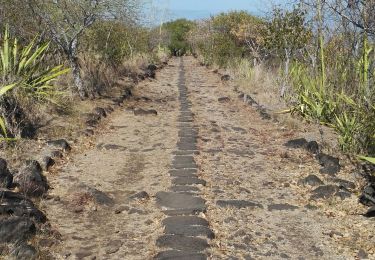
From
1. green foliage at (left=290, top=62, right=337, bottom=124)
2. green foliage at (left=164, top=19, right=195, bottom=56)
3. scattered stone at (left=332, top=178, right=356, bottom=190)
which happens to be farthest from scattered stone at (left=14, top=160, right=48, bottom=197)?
green foliage at (left=164, top=19, right=195, bottom=56)

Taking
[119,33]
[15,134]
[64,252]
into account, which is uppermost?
[119,33]

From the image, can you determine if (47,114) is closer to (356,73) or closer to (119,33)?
(356,73)

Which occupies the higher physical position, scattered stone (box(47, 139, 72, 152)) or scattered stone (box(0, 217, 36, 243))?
scattered stone (box(47, 139, 72, 152))

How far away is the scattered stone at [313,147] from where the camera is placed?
28.0 ft

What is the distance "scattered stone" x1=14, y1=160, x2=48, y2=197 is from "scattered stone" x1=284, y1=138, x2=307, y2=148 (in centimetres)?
461

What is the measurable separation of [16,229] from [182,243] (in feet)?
5.34

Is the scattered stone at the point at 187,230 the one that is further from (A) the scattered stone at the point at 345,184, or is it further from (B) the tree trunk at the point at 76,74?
(B) the tree trunk at the point at 76,74

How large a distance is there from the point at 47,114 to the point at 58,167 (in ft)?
9.56

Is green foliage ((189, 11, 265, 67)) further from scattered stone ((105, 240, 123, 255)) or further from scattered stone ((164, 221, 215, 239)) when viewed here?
scattered stone ((105, 240, 123, 255))

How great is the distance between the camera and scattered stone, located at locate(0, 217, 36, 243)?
457 centimetres

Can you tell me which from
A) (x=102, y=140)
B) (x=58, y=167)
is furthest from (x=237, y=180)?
(x=102, y=140)

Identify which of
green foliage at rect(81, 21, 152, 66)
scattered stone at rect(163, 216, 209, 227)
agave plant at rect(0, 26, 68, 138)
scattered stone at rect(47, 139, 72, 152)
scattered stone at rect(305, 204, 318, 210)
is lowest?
scattered stone at rect(305, 204, 318, 210)

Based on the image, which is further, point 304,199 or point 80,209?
point 304,199

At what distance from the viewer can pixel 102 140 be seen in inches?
373
